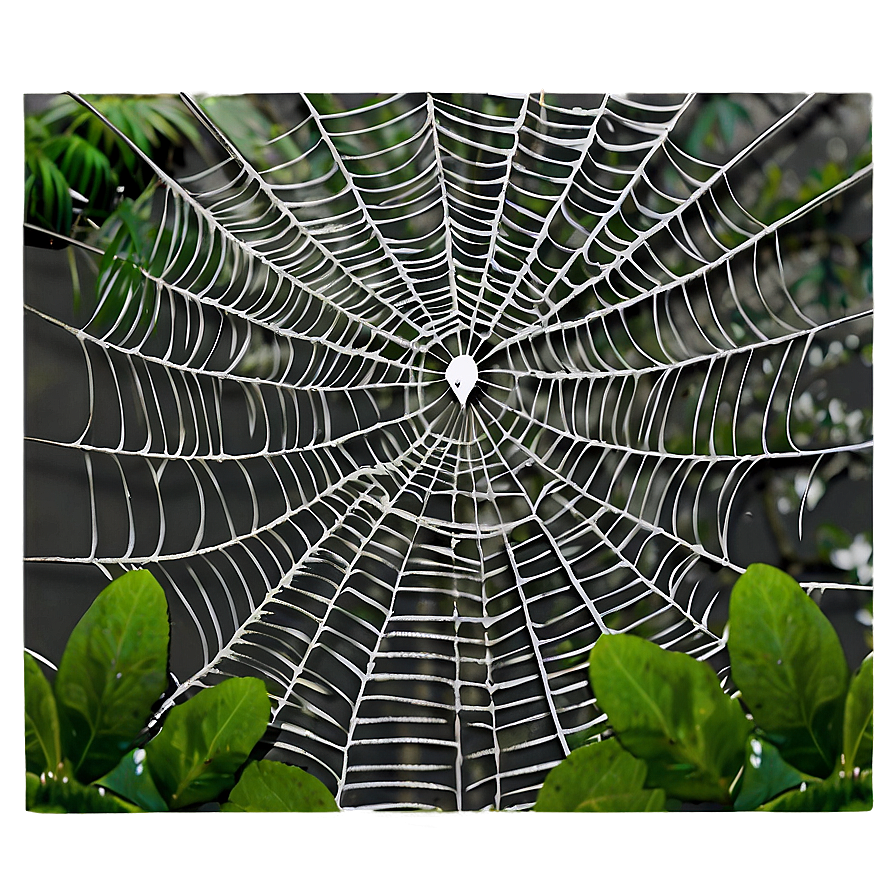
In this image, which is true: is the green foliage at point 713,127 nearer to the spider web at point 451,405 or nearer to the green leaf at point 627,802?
the spider web at point 451,405

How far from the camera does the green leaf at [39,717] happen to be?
1.05 metres

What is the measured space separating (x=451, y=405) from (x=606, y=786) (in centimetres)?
54

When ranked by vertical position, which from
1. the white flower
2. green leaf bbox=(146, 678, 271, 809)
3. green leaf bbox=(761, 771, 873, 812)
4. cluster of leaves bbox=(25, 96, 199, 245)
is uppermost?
cluster of leaves bbox=(25, 96, 199, 245)

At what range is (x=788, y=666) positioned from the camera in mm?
1040

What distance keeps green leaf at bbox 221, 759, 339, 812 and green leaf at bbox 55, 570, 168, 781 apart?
0.16 metres

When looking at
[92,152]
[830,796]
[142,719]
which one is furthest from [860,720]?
[92,152]

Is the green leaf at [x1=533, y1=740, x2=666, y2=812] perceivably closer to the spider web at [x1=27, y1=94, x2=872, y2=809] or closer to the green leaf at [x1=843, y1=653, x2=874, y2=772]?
the spider web at [x1=27, y1=94, x2=872, y2=809]

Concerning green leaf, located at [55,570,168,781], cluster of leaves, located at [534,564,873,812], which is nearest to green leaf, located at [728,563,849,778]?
cluster of leaves, located at [534,564,873,812]

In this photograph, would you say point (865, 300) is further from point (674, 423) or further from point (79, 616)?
point (79, 616)

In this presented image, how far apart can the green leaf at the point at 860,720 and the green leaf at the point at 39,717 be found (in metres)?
1.04

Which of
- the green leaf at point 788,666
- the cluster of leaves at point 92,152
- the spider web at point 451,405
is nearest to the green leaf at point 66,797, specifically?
the spider web at point 451,405

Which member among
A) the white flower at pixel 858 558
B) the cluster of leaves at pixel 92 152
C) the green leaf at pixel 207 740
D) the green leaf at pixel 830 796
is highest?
the cluster of leaves at pixel 92 152

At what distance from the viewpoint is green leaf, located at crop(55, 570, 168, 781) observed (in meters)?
1.04

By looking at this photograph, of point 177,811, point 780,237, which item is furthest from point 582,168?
point 177,811
